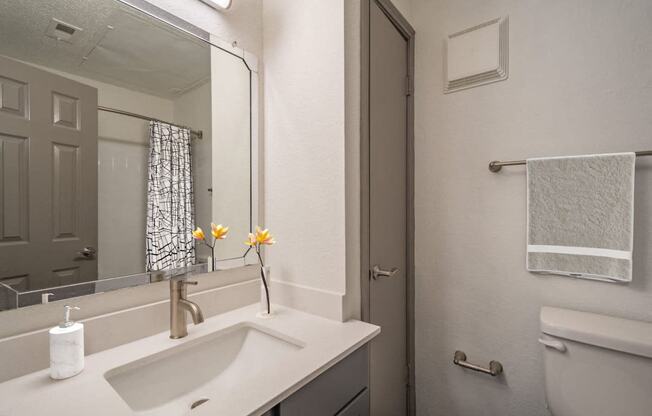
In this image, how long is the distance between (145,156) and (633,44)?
1.72 m

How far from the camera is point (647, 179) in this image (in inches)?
38.9

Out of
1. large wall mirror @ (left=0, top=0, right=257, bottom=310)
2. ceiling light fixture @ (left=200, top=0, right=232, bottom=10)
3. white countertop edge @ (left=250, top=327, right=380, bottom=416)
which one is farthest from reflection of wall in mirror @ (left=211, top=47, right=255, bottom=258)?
white countertop edge @ (left=250, top=327, right=380, bottom=416)

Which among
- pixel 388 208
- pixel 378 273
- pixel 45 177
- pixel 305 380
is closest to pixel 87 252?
pixel 45 177

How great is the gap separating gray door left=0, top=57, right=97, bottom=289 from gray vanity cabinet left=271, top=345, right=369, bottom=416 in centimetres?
66

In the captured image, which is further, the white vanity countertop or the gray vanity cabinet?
the gray vanity cabinet

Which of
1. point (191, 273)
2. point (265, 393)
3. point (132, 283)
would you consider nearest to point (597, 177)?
point (265, 393)

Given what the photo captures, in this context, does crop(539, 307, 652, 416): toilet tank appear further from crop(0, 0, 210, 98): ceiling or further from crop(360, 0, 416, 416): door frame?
crop(0, 0, 210, 98): ceiling

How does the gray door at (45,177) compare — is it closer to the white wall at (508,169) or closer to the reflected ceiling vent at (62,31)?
the reflected ceiling vent at (62,31)

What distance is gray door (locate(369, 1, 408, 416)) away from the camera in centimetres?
112

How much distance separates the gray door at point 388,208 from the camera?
1.12 meters

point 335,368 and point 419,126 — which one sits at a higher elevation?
point 419,126

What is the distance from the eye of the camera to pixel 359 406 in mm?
931

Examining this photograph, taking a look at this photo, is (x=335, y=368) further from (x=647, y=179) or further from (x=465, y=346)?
(x=647, y=179)

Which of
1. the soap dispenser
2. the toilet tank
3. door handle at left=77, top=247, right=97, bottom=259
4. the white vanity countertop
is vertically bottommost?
the toilet tank
